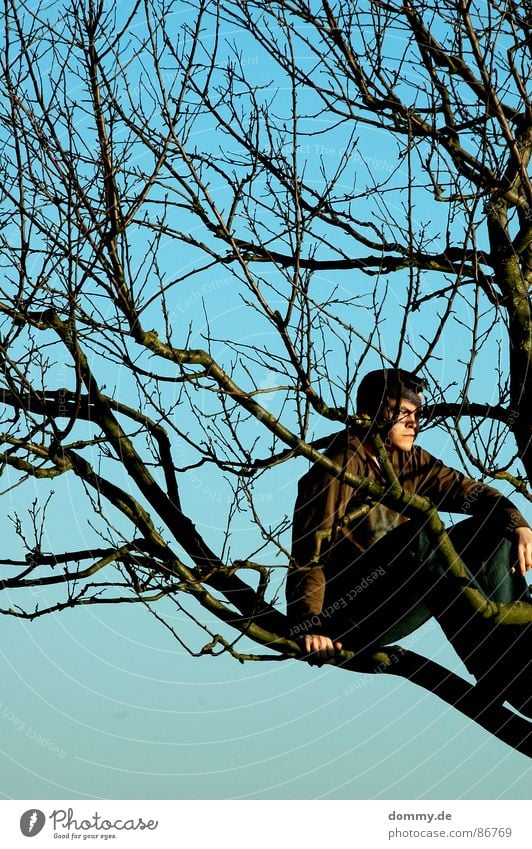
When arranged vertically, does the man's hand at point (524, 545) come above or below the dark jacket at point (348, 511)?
below

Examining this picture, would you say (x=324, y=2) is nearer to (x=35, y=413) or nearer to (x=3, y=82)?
(x=3, y=82)

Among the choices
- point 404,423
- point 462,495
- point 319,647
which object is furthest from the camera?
point 462,495

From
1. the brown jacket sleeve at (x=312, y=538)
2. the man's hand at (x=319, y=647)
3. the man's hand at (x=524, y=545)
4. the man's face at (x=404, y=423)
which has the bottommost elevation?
the man's hand at (x=319, y=647)

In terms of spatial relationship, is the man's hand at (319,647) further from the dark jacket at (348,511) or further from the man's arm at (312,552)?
the dark jacket at (348,511)

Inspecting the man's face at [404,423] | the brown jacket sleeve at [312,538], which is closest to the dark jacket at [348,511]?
the brown jacket sleeve at [312,538]

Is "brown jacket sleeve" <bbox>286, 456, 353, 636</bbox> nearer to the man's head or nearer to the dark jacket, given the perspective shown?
the dark jacket

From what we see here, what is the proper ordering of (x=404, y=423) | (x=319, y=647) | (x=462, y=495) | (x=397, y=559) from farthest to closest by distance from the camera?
1. (x=462, y=495)
2. (x=404, y=423)
3. (x=397, y=559)
4. (x=319, y=647)

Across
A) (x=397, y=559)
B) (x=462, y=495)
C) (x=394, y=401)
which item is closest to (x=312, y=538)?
(x=397, y=559)

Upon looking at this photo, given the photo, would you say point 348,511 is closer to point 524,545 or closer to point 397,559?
point 397,559

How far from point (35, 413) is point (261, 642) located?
181 cm

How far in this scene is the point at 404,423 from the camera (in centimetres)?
599

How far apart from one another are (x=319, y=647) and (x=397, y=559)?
2.11ft

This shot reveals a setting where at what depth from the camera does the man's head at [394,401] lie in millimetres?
5723

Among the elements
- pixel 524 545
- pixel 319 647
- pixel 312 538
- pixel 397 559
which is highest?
pixel 312 538
